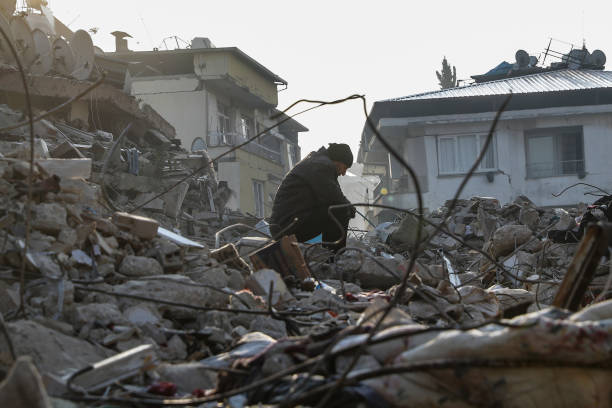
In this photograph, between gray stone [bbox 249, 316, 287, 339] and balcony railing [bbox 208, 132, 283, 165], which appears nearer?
gray stone [bbox 249, 316, 287, 339]

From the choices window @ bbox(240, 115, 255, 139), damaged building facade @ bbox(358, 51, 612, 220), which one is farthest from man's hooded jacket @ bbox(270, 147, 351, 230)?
window @ bbox(240, 115, 255, 139)

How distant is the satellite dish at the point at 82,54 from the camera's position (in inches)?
534

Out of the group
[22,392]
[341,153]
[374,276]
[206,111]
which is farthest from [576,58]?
[22,392]

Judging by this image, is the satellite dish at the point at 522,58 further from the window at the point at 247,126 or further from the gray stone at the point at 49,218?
the gray stone at the point at 49,218

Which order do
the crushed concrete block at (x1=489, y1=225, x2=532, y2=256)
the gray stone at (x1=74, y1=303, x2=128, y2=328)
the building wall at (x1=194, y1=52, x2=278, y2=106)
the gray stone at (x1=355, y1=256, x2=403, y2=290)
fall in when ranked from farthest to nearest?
the building wall at (x1=194, y1=52, x2=278, y2=106) < the crushed concrete block at (x1=489, y1=225, x2=532, y2=256) < the gray stone at (x1=355, y1=256, x2=403, y2=290) < the gray stone at (x1=74, y1=303, x2=128, y2=328)

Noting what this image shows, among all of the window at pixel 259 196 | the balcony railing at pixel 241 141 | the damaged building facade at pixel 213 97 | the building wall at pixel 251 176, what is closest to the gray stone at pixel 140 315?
the balcony railing at pixel 241 141

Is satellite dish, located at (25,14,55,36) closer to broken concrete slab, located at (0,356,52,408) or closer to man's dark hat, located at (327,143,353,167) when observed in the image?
man's dark hat, located at (327,143,353,167)

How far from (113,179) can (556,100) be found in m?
14.5

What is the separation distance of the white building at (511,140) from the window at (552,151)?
0.03 meters

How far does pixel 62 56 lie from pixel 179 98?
37.4 feet

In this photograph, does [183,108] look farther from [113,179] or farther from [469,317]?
[469,317]

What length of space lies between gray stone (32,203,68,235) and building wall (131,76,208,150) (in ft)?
68.1

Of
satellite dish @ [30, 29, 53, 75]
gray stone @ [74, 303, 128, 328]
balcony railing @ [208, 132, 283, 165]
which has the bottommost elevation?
gray stone @ [74, 303, 128, 328]

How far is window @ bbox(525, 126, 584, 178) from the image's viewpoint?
21734 millimetres
